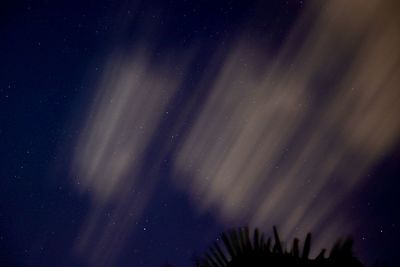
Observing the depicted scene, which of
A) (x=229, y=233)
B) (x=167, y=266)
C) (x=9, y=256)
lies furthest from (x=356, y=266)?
(x=9, y=256)

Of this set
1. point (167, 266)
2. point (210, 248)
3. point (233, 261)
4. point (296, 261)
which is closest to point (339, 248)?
point (296, 261)

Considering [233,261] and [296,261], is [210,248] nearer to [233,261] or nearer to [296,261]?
[233,261]

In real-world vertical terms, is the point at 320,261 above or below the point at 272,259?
above

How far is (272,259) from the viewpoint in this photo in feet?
5.48

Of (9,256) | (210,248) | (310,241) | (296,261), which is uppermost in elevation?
(310,241)

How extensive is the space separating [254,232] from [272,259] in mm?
219

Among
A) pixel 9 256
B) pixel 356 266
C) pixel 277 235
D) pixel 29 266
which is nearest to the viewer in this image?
pixel 356 266

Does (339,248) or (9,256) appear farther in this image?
(9,256)

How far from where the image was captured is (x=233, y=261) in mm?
1824

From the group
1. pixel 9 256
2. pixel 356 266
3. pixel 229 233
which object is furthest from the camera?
pixel 9 256

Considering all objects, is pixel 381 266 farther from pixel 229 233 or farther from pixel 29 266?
pixel 29 266

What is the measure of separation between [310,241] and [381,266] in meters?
0.41

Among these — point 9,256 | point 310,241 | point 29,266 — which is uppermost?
point 310,241

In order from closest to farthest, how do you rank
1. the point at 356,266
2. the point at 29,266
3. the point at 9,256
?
1. the point at 356,266
2. the point at 29,266
3. the point at 9,256
